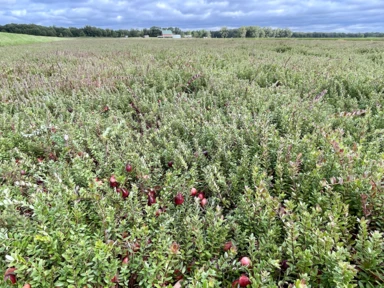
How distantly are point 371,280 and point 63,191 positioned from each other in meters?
1.89

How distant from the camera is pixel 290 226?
1.24 m

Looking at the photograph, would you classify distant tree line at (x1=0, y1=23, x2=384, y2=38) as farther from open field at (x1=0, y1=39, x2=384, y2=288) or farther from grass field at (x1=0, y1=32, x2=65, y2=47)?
open field at (x1=0, y1=39, x2=384, y2=288)

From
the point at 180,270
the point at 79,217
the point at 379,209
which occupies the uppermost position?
the point at 379,209

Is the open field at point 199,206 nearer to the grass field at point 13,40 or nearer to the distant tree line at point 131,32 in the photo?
the grass field at point 13,40

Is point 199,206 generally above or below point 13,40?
above

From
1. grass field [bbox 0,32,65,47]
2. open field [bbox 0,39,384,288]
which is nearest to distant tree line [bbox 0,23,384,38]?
grass field [bbox 0,32,65,47]

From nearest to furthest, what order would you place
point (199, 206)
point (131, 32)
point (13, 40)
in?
point (199, 206) < point (13, 40) < point (131, 32)

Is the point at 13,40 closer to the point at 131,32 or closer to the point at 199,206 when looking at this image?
the point at 199,206

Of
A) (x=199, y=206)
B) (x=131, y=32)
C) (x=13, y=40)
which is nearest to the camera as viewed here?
(x=199, y=206)

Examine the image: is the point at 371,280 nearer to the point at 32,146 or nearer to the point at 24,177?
the point at 24,177

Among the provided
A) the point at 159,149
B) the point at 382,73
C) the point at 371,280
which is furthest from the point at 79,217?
the point at 382,73

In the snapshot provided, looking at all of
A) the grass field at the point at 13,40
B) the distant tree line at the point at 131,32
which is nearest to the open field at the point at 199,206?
the grass field at the point at 13,40

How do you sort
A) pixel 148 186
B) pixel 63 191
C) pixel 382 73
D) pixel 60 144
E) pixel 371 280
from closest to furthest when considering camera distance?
pixel 371 280
pixel 63 191
pixel 148 186
pixel 60 144
pixel 382 73

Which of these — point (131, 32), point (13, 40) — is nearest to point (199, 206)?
point (13, 40)
